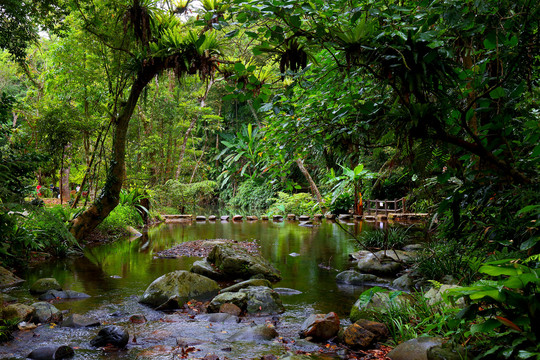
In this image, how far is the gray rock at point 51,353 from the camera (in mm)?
3654

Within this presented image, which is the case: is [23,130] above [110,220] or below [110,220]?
above

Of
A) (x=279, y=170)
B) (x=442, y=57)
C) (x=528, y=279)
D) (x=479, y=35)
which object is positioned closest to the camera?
(x=528, y=279)

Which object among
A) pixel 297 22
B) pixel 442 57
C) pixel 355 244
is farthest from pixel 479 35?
pixel 355 244

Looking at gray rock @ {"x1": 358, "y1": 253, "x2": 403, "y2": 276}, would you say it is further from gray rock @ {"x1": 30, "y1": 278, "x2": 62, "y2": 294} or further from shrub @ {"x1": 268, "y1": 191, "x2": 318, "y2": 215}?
gray rock @ {"x1": 30, "y1": 278, "x2": 62, "y2": 294}

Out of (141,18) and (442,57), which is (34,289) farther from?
(442,57)

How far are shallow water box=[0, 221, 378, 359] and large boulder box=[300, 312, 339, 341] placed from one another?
0.16m

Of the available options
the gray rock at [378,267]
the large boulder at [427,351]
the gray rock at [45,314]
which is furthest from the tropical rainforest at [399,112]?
the gray rock at [378,267]

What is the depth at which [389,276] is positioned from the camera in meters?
7.57

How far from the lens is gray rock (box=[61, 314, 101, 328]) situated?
180 inches

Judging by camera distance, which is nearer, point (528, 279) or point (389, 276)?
point (528, 279)

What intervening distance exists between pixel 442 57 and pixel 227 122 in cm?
3347

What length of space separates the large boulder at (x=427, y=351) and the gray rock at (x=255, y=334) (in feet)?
4.51

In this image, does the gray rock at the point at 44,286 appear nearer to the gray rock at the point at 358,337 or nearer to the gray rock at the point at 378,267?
the gray rock at the point at 358,337

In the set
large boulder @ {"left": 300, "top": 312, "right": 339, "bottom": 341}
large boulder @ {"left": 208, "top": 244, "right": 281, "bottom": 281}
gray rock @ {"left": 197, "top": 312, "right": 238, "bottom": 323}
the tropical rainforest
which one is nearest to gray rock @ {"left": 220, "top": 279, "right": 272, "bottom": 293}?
large boulder @ {"left": 208, "top": 244, "right": 281, "bottom": 281}
